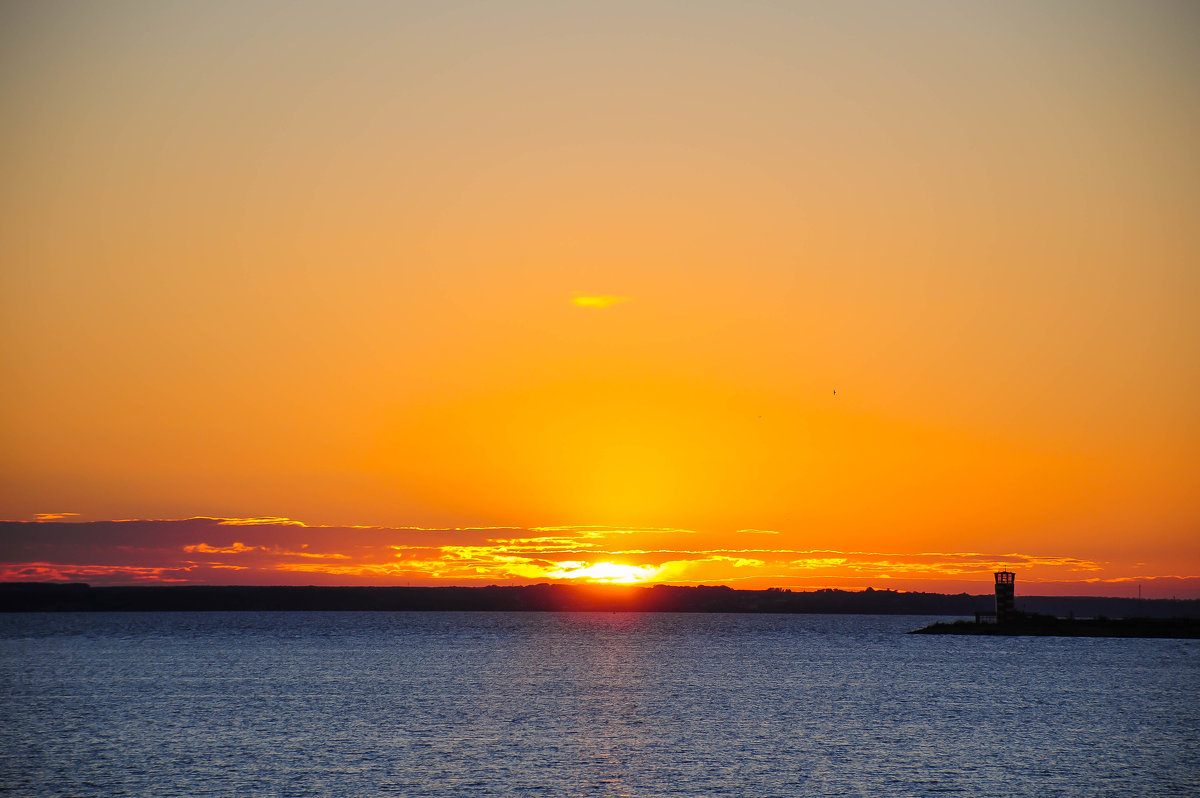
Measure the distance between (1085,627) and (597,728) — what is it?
397 ft

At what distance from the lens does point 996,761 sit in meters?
57.1

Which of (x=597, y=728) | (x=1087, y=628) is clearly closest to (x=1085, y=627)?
(x=1087, y=628)

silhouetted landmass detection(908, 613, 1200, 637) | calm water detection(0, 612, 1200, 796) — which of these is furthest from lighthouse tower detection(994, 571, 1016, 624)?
calm water detection(0, 612, 1200, 796)

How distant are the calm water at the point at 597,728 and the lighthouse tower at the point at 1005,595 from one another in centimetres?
2564

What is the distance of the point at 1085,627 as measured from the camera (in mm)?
164125

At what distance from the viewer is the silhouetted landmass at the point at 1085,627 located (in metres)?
162

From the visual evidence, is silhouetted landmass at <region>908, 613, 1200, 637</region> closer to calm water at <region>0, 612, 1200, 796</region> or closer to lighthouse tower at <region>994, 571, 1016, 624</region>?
lighthouse tower at <region>994, 571, 1016, 624</region>

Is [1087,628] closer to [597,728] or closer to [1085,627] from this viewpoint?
[1085,627]

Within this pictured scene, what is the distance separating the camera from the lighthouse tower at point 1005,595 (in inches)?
6270

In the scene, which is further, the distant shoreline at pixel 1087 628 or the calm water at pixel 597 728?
the distant shoreline at pixel 1087 628

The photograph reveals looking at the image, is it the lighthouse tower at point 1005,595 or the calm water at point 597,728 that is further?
the lighthouse tower at point 1005,595

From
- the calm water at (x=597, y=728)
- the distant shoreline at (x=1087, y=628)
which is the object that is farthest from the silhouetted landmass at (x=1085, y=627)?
the calm water at (x=597, y=728)

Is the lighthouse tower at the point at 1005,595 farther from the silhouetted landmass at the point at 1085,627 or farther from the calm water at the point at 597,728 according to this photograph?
the calm water at the point at 597,728

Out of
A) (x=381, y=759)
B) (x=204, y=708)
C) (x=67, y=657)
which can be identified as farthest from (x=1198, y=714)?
(x=67, y=657)
